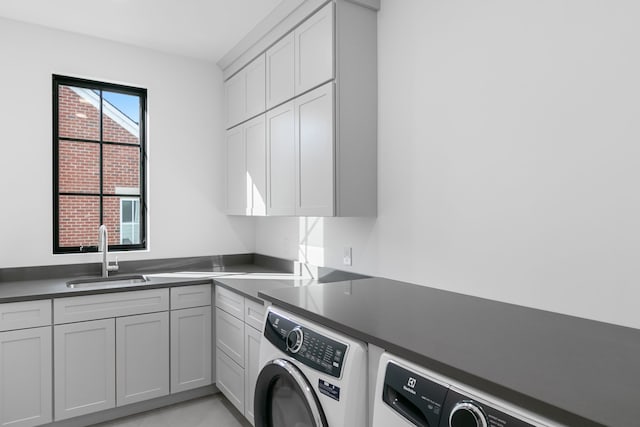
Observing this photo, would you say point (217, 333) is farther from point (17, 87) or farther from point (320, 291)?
point (17, 87)

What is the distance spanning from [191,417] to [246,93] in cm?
231

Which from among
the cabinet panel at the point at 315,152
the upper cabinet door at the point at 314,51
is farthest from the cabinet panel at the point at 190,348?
the upper cabinet door at the point at 314,51

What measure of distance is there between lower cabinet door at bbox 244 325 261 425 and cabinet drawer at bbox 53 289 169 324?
715mm

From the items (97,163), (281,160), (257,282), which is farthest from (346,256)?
(97,163)

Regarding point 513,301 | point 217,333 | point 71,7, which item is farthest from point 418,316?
point 71,7

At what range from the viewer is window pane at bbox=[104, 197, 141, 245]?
329cm

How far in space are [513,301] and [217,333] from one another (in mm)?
1971

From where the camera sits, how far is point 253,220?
12.4ft

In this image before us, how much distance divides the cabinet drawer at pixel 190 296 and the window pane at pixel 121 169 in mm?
1018

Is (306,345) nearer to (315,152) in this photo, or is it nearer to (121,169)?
(315,152)

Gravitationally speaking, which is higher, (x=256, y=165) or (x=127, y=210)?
(x=256, y=165)

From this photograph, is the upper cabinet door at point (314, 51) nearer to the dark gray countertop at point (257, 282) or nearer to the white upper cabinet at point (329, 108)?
the white upper cabinet at point (329, 108)

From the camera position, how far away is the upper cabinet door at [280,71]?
2543 mm

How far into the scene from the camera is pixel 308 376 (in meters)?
1.42
